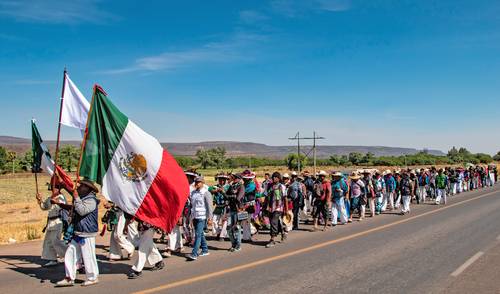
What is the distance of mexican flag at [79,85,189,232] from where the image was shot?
8891mm

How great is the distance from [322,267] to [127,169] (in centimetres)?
426

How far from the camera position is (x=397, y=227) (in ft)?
48.5

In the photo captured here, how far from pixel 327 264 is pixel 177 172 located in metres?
3.54

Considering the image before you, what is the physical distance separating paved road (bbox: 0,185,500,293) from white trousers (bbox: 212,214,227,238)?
0.69 meters

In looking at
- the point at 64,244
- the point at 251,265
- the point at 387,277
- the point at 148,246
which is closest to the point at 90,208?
the point at 148,246

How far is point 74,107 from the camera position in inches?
375

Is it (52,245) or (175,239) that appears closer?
(52,245)

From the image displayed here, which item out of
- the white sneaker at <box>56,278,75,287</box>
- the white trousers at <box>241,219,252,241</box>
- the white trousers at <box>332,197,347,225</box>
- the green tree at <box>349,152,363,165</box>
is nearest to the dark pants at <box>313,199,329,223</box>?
the white trousers at <box>332,197,347,225</box>

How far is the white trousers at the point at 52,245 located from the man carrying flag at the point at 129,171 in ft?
5.58

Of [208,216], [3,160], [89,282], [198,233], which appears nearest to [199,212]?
[208,216]

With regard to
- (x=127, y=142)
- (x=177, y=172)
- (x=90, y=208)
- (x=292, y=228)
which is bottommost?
(x=292, y=228)

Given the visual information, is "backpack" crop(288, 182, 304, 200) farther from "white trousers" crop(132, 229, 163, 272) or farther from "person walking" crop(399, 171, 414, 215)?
"white trousers" crop(132, 229, 163, 272)

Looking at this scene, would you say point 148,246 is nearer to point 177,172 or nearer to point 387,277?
point 177,172

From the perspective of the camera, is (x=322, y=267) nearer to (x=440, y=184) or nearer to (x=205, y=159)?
(x=440, y=184)
